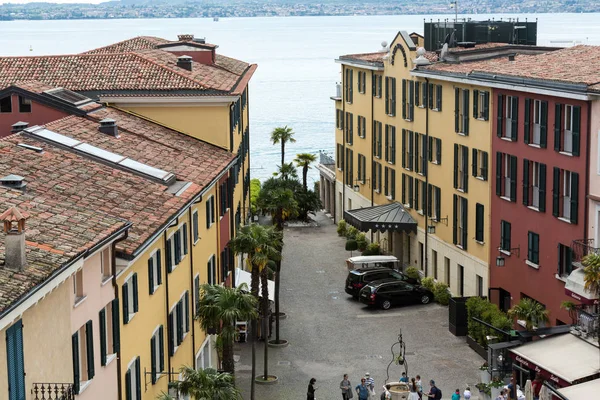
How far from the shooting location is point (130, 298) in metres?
27.8

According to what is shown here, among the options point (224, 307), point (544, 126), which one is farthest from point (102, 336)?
point (544, 126)

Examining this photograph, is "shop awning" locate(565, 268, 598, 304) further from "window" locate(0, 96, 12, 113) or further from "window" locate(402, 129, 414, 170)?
"window" locate(402, 129, 414, 170)

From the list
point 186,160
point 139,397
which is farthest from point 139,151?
point 139,397

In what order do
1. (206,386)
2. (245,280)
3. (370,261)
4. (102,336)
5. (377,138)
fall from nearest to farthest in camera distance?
(102,336) < (206,386) < (245,280) < (370,261) < (377,138)

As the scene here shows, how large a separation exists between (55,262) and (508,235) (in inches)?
1361

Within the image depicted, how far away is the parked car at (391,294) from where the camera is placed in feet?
186

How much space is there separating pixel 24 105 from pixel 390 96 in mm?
31765

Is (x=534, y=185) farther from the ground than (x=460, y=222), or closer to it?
farther from the ground

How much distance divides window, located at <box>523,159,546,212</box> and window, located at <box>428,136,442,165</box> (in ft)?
37.5

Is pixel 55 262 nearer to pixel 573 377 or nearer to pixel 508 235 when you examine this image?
pixel 573 377

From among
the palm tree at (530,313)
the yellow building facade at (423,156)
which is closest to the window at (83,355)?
the palm tree at (530,313)

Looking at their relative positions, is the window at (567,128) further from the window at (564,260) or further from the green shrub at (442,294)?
the green shrub at (442,294)

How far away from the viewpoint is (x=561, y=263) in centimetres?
4641

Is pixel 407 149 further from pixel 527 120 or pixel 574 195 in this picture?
pixel 574 195
